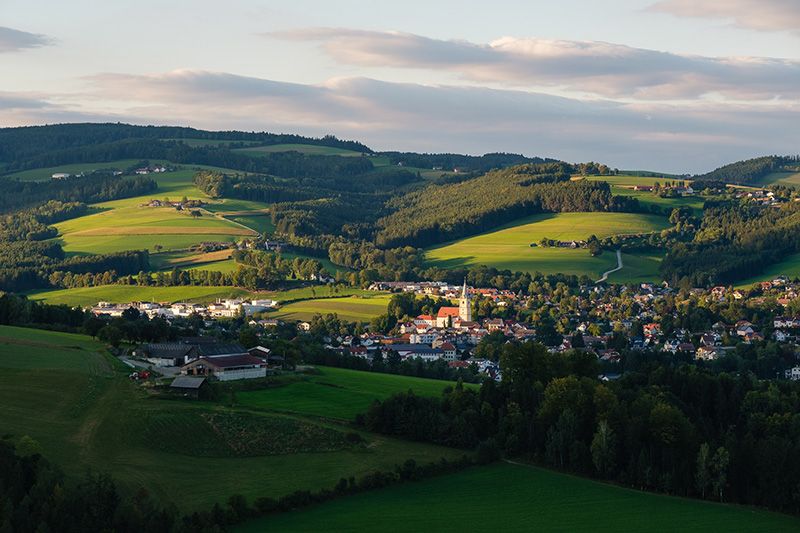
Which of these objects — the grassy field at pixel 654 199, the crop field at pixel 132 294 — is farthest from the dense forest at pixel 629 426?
the grassy field at pixel 654 199

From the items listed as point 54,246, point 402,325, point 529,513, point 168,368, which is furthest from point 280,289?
point 529,513

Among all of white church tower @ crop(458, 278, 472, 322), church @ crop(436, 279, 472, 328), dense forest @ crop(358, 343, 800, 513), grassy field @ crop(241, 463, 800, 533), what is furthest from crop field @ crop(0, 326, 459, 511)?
white church tower @ crop(458, 278, 472, 322)

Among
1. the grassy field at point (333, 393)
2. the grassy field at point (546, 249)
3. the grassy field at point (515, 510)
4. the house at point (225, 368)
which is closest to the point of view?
the grassy field at point (515, 510)

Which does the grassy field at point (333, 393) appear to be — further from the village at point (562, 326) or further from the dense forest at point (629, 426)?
the village at point (562, 326)

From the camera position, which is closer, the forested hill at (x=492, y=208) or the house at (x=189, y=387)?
the house at (x=189, y=387)

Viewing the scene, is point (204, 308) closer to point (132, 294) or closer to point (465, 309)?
point (132, 294)

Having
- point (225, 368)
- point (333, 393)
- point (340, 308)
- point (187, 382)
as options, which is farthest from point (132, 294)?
point (187, 382)
